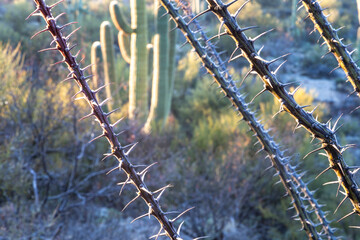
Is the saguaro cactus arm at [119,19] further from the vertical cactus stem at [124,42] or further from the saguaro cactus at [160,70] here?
the saguaro cactus at [160,70]

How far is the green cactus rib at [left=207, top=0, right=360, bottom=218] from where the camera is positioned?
1548 mm

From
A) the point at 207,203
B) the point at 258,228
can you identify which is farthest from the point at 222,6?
the point at 258,228

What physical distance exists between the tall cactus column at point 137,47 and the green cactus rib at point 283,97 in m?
6.54

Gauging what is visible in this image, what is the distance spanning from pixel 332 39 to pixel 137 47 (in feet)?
21.9

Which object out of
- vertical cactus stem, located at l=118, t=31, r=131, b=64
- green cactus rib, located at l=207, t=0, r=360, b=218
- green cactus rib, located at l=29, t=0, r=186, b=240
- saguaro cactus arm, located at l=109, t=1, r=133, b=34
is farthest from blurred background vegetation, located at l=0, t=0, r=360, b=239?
green cactus rib, located at l=29, t=0, r=186, b=240

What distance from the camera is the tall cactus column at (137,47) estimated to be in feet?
26.7

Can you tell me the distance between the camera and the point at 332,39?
70.4 inches

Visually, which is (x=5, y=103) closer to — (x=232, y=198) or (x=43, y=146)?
(x=43, y=146)

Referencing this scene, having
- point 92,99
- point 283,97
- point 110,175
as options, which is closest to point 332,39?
point 283,97

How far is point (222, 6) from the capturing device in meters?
1.54

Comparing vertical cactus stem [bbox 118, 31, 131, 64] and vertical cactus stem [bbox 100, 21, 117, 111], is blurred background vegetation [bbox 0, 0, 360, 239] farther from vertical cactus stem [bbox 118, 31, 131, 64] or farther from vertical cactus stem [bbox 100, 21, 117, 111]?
vertical cactus stem [bbox 118, 31, 131, 64]

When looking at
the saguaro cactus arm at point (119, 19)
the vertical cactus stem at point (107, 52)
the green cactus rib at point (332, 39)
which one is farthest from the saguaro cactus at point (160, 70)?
the green cactus rib at point (332, 39)

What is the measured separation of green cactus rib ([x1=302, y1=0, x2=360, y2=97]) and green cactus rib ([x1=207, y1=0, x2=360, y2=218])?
345mm

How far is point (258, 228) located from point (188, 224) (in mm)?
1187
